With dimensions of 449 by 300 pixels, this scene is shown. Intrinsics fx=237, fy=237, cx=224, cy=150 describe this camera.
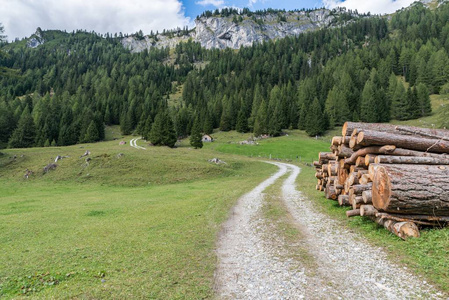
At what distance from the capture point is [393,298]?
5.30 metres

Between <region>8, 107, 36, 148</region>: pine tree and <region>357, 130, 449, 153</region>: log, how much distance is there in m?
113

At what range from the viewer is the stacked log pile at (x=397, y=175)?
8.23m

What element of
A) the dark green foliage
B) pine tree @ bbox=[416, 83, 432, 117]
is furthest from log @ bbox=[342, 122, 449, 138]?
pine tree @ bbox=[416, 83, 432, 117]

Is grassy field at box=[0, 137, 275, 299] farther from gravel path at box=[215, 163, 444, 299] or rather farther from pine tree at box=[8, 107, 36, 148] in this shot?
pine tree at box=[8, 107, 36, 148]

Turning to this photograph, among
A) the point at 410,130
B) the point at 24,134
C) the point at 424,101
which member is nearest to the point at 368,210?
the point at 410,130

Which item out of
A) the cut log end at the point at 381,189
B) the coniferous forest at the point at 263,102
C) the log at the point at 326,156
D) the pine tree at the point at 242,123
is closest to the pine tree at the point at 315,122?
the coniferous forest at the point at 263,102

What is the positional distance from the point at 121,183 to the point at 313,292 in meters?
30.1

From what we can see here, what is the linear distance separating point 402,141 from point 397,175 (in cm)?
331

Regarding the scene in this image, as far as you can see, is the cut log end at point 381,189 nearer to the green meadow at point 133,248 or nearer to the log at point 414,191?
the log at point 414,191

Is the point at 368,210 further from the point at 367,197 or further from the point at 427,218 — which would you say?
the point at 427,218

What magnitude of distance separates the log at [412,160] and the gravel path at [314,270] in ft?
11.7

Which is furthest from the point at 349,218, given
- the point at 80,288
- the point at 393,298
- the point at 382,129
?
the point at 80,288

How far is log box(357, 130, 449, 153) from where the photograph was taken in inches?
427

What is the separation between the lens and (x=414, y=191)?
8.25 metres
